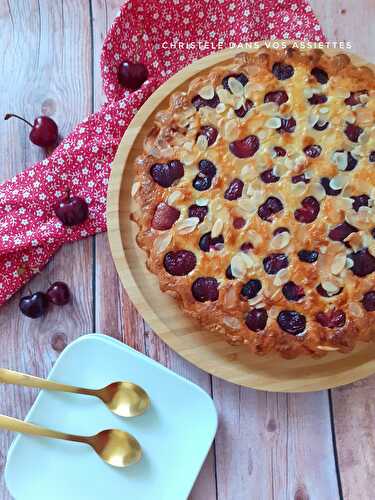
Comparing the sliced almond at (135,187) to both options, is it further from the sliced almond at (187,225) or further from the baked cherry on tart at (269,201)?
the sliced almond at (187,225)

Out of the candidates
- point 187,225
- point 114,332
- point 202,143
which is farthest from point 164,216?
point 114,332

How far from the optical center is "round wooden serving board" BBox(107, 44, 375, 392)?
5.75 feet

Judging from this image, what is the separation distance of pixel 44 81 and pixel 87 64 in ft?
0.54

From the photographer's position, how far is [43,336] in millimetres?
1949

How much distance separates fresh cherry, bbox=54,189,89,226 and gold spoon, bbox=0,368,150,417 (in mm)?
509

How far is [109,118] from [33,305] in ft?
2.17

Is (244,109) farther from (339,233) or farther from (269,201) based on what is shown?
(339,233)

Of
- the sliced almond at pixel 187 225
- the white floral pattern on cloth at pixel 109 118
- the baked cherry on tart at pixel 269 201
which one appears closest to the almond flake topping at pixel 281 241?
the baked cherry on tart at pixel 269 201

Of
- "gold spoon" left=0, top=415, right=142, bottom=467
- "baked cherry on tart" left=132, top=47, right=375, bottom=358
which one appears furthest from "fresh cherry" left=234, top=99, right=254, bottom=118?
"gold spoon" left=0, top=415, right=142, bottom=467

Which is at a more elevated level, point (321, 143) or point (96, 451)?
point (321, 143)

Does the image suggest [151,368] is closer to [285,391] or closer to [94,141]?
[285,391]

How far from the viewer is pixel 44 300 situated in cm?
192

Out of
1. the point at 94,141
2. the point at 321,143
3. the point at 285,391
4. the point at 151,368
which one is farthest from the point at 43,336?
the point at 321,143

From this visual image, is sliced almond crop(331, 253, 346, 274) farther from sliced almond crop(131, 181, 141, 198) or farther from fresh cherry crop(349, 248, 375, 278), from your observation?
sliced almond crop(131, 181, 141, 198)
